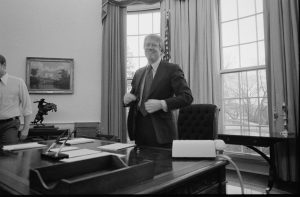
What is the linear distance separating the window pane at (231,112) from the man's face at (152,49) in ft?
7.79

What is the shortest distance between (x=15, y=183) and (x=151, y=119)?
1125mm

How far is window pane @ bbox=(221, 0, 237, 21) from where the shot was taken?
404 cm

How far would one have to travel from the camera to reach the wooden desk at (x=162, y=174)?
0.73 metres

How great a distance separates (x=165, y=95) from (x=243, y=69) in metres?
2.37

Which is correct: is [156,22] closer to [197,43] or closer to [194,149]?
[197,43]

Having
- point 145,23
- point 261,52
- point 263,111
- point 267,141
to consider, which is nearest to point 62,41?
point 145,23

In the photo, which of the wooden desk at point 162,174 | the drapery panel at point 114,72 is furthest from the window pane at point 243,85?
the wooden desk at point 162,174

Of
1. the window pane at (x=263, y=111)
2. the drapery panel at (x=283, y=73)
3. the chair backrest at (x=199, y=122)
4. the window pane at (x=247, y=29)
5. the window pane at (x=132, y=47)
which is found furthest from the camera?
the window pane at (x=132, y=47)

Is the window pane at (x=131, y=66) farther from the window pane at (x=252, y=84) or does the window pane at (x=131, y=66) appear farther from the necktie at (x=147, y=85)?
the necktie at (x=147, y=85)

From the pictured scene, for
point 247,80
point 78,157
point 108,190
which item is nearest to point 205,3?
point 247,80

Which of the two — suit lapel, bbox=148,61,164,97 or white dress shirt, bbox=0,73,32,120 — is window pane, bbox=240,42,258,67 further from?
white dress shirt, bbox=0,73,32,120

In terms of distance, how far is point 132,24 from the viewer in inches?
199

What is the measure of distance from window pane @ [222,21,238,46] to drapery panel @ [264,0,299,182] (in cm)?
73

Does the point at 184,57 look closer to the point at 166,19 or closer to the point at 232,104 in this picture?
the point at 166,19
